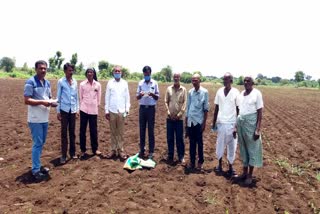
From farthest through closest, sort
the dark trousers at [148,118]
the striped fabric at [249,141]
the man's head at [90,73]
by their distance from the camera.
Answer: the dark trousers at [148,118] → the man's head at [90,73] → the striped fabric at [249,141]

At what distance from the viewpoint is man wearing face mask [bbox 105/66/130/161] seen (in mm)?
6723

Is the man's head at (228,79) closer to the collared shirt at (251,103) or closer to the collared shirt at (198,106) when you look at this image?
the collared shirt at (251,103)

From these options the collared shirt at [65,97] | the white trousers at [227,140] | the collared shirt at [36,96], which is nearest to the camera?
the collared shirt at [36,96]

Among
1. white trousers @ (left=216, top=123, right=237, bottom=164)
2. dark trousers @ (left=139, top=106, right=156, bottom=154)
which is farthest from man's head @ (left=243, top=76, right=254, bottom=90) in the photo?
dark trousers @ (left=139, top=106, right=156, bottom=154)

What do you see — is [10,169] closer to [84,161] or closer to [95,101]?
[84,161]

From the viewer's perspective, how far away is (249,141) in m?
5.72

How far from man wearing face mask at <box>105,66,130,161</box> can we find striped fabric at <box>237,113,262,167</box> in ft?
7.74

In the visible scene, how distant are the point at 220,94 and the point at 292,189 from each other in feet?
6.64

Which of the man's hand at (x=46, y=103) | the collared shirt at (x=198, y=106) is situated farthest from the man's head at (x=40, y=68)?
the collared shirt at (x=198, y=106)

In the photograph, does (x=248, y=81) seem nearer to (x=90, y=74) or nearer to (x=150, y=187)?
(x=150, y=187)

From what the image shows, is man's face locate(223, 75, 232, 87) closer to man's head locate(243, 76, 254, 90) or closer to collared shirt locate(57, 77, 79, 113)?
man's head locate(243, 76, 254, 90)

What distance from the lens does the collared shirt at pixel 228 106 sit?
5.96m

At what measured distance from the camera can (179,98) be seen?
656cm

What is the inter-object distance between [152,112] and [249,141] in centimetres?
214
